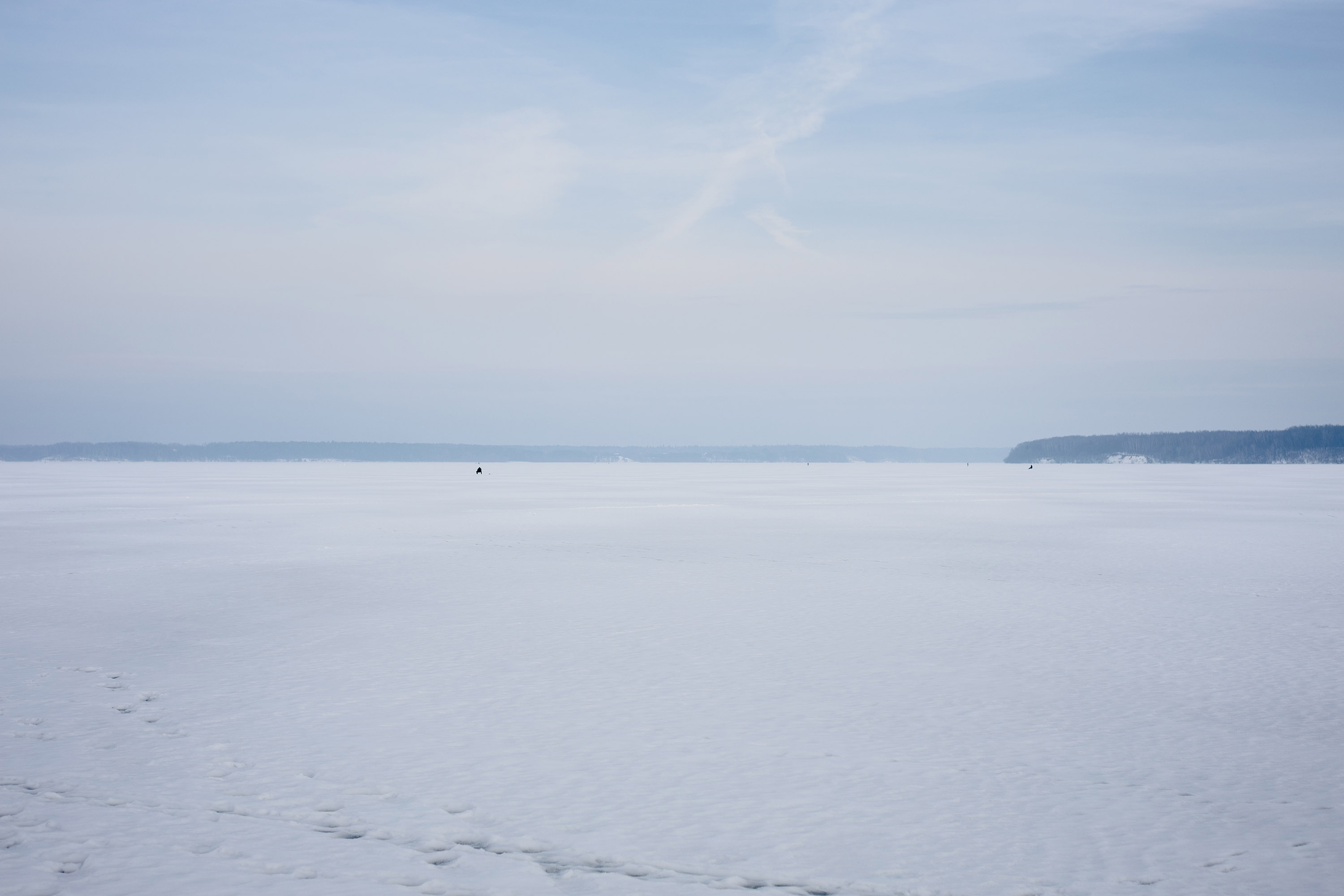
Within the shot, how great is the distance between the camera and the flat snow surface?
495 cm

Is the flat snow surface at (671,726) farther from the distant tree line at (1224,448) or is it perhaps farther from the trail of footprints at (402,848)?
the distant tree line at (1224,448)

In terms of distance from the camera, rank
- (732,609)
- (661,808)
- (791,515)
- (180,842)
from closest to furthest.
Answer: (180,842)
(661,808)
(732,609)
(791,515)

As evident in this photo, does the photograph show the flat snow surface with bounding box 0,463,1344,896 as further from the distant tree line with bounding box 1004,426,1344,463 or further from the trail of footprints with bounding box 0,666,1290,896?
the distant tree line with bounding box 1004,426,1344,463

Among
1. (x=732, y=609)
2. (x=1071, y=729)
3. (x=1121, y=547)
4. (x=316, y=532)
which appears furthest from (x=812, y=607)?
(x=316, y=532)

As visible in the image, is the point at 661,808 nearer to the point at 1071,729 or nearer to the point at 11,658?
the point at 1071,729

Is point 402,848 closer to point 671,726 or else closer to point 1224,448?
point 671,726

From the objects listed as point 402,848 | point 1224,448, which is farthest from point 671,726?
point 1224,448

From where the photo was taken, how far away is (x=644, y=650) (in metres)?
9.78

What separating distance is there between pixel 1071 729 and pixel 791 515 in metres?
21.6

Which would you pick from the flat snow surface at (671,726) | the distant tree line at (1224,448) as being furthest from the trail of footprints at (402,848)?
the distant tree line at (1224,448)

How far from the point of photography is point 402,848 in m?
5.09

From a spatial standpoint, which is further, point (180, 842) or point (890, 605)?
point (890, 605)

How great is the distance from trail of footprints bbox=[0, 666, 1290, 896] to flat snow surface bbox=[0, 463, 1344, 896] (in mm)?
21

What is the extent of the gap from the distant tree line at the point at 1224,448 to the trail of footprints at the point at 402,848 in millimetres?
177030
